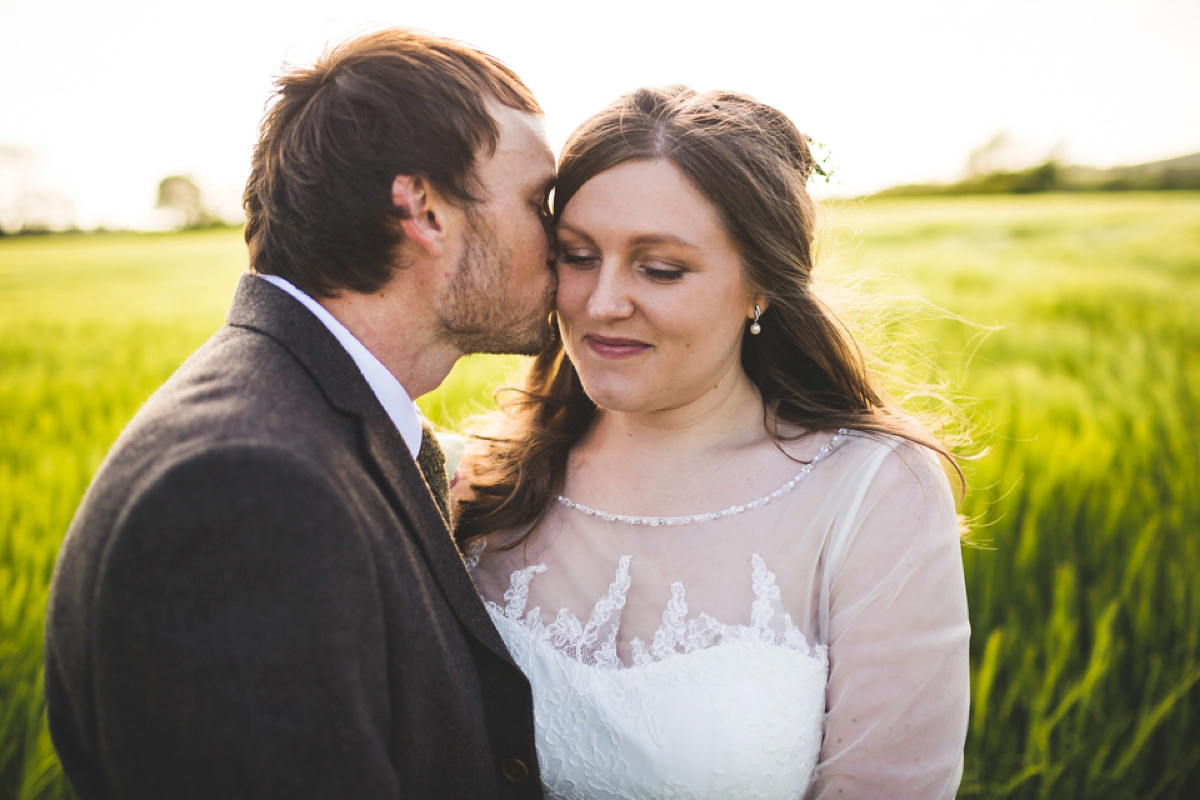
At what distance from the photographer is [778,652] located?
6.46ft

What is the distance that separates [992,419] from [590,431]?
286cm

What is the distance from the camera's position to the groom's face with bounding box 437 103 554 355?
201 cm

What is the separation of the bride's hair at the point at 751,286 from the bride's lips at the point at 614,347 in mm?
378

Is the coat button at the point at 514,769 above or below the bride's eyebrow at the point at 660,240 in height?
below

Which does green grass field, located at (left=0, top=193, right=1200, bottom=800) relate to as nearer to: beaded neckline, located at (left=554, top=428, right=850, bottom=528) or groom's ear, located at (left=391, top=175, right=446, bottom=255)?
beaded neckline, located at (left=554, top=428, right=850, bottom=528)

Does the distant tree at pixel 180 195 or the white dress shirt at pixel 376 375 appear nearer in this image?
the white dress shirt at pixel 376 375

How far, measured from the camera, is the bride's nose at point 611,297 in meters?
2.10

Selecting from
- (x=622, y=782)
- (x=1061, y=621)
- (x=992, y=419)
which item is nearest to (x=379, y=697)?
(x=622, y=782)

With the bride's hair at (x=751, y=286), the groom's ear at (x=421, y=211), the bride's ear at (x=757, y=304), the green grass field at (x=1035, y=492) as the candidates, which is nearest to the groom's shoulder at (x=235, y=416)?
the groom's ear at (x=421, y=211)

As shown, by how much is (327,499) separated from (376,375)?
23.3 inches

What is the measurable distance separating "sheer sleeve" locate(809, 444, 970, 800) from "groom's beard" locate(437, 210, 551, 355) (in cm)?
103

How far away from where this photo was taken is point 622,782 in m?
1.99

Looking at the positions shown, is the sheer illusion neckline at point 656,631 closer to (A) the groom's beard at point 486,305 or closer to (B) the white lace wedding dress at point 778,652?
(B) the white lace wedding dress at point 778,652

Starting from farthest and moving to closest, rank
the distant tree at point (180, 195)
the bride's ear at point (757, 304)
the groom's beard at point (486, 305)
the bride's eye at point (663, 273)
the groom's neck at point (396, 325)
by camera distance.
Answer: the distant tree at point (180, 195)
the bride's ear at point (757, 304)
the bride's eye at point (663, 273)
the groom's beard at point (486, 305)
the groom's neck at point (396, 325)
